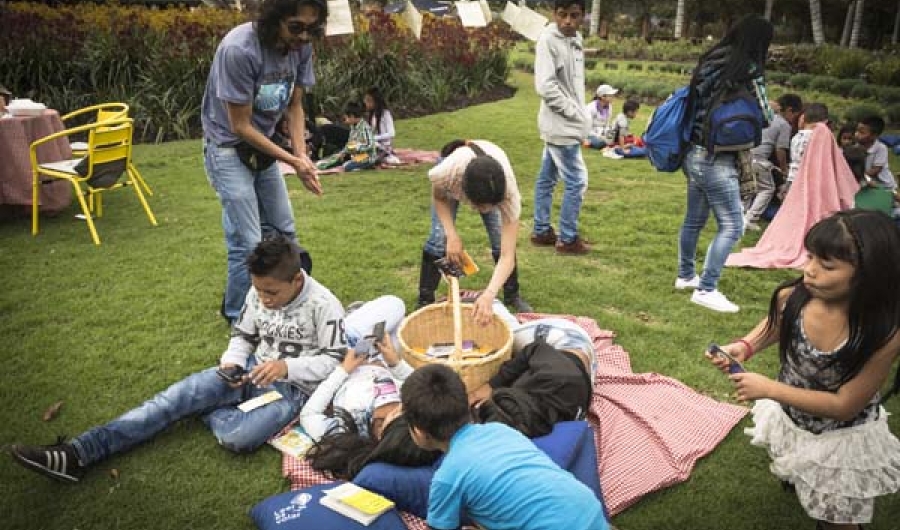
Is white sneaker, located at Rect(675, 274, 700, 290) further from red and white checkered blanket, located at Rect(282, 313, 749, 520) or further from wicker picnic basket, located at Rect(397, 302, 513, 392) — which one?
wicker picnic basket, located at Rect(397, 302, 513, 392)

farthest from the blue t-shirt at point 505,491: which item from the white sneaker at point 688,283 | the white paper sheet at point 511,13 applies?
the white paper sheet at point 511,13

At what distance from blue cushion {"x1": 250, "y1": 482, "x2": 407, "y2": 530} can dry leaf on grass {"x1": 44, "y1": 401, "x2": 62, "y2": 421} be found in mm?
1411

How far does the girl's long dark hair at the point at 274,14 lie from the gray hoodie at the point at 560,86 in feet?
7.41

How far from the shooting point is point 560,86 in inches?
215

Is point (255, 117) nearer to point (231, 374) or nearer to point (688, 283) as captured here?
point (231, 374)

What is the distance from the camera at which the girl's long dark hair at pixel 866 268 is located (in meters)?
2.31

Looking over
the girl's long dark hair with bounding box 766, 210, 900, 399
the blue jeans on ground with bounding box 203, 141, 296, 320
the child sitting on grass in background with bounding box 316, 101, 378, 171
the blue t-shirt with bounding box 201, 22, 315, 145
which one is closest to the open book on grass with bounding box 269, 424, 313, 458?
the blue jeans on ground with bounding box 203, 141, 296, 320

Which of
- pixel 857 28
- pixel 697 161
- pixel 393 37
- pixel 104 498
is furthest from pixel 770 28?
pixel 857 28

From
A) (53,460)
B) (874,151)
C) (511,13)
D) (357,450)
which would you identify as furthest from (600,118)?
(53,460)

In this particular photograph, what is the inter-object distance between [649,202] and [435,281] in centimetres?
358

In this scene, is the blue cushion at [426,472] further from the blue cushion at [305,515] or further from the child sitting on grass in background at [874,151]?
the child sitting on grass in background at [874,151]

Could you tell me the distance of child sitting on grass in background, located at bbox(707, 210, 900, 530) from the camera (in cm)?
233

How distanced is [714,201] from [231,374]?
3.22m

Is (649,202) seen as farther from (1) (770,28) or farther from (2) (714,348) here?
(2) (714,348)
